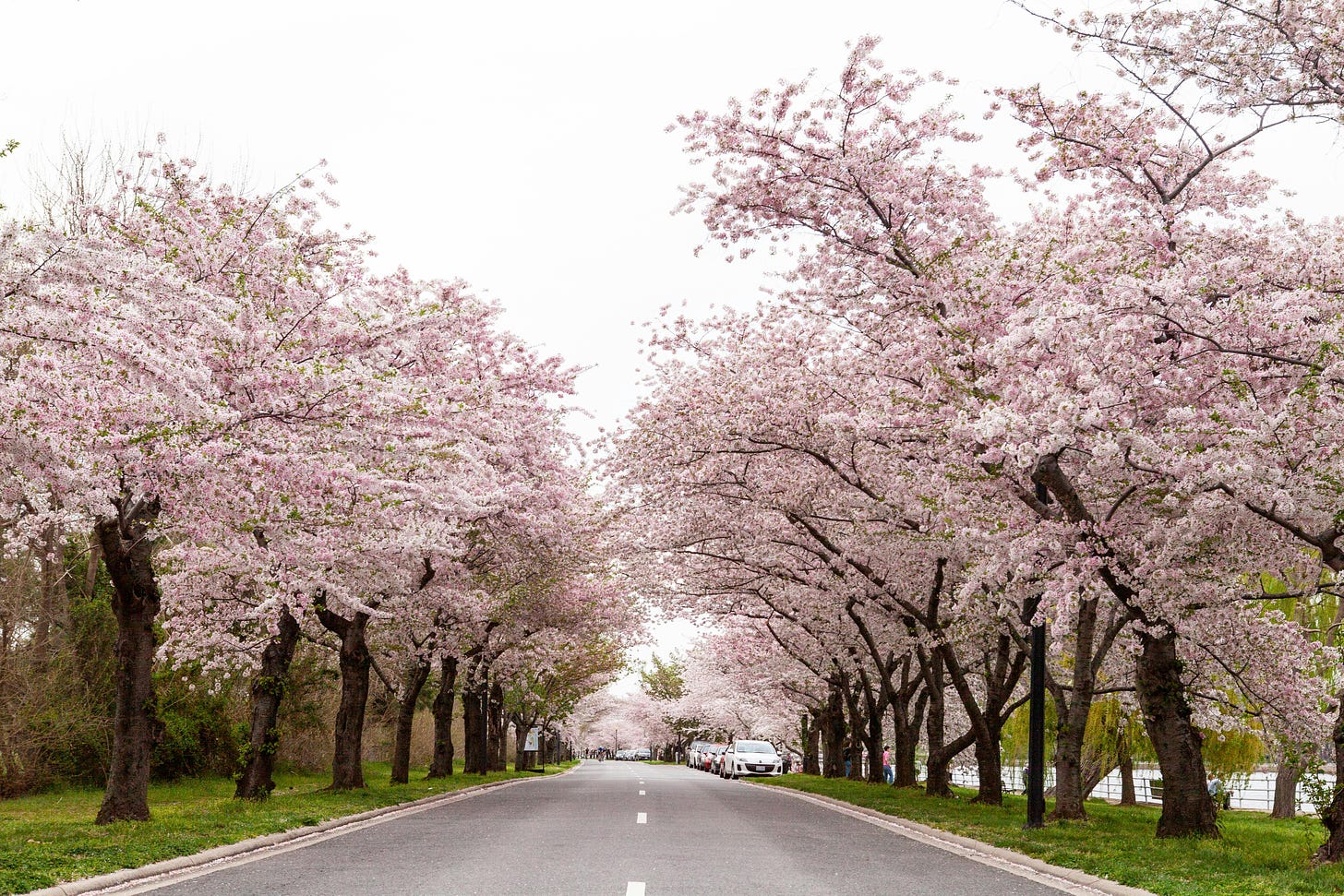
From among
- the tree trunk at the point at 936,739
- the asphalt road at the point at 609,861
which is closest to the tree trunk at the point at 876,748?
the tree trunk at the point at 936,739

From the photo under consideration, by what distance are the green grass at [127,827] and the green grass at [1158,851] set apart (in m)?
9.71

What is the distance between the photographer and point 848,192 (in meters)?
15.8

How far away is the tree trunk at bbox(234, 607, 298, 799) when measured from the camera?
70.0ft

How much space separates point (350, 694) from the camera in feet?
81.9

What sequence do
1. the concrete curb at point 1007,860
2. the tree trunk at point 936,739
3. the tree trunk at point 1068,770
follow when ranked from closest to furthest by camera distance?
the concrete curb at point 1007,860 < the tree trunk at point 1068,770 < the tree trunk at point 936,739

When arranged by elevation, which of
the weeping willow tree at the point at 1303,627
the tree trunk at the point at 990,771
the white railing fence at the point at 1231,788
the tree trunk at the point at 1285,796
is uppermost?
the weeping willow tree at the point at 1303,627

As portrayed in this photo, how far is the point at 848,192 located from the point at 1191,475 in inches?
256

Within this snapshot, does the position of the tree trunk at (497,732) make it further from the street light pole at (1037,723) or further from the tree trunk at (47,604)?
the street light pole at (1037,723)

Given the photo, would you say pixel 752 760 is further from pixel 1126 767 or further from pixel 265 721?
pixel 265 721

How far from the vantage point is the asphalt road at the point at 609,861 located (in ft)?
32.4

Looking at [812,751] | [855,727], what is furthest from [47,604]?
[812,751]

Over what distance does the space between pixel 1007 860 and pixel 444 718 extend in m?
26.2

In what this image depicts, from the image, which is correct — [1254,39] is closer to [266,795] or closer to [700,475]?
[700,475]

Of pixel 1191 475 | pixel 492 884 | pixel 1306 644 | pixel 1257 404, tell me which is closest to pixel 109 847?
pixel 492 884
